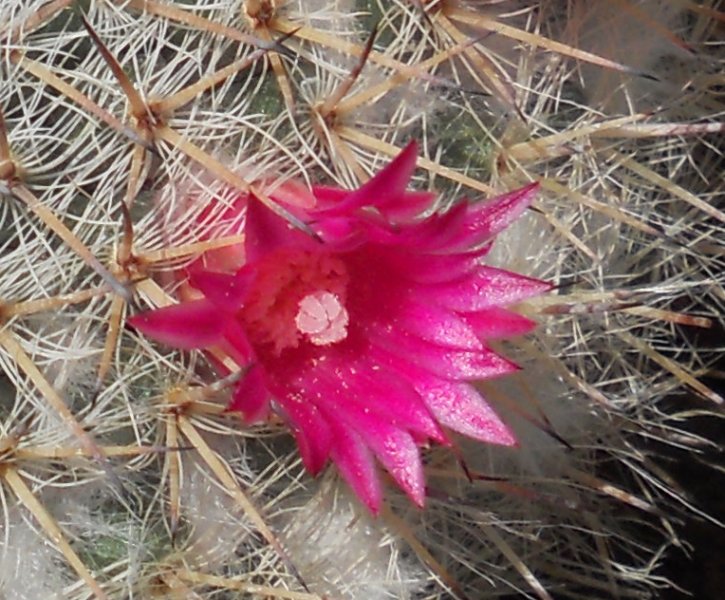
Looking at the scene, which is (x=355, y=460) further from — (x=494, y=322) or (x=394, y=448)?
(x=494, y=322)

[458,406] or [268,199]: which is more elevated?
[268,199]

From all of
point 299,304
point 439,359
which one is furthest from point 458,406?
point 299,304

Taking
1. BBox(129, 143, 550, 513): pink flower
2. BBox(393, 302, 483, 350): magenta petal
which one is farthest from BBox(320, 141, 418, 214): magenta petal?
BBox(393, 302, 483, 350): magenta petal

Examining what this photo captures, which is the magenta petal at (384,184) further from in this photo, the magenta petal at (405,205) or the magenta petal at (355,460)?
the magenta petal at (355,460)

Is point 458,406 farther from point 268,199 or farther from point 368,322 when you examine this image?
point 268,199

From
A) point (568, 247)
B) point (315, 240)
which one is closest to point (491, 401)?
point (568, 247)

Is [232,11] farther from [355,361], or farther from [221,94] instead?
[355,361]

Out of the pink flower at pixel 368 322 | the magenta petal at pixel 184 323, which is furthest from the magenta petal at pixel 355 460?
the magenta petal at pixel 184 323

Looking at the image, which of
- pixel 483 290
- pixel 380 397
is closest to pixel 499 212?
pixel 483 290
